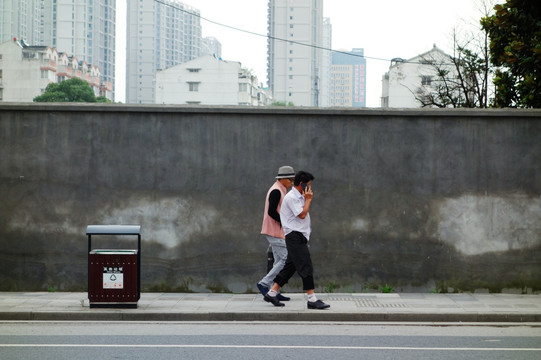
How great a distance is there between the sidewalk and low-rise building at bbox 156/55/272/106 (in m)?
112

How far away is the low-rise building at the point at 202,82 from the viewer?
122250mm

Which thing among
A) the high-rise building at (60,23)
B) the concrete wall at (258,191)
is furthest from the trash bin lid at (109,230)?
the high-rise building at (60,23)

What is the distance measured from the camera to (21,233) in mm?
11727

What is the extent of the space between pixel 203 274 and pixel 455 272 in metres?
4.20

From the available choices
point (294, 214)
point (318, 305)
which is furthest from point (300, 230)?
point (318, 305)

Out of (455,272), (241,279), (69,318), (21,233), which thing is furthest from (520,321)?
(21,233)

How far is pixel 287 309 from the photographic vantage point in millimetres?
9945

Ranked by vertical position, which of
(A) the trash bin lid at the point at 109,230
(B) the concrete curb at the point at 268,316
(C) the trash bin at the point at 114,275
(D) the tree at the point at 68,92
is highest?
(D) the tree at the point at 68,92

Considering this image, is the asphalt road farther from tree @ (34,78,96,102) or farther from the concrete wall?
tree @ (34,78,96,102)

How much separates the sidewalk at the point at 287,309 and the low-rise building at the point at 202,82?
112m

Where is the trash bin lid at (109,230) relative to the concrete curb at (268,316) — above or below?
above

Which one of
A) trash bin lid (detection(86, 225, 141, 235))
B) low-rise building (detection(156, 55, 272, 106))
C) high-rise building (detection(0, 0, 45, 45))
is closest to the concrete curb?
trash bin lid (detection(86, 225, 141, 235))

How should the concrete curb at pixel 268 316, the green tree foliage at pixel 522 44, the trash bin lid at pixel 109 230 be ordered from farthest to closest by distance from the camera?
1. the green tree foliage at pixel 522 44
2. the trash bin lid at pixel 109 230
3. the concrete curb at pixel 268 316

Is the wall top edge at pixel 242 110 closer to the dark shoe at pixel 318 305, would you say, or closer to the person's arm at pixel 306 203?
the person's arm at pixel 306 203
